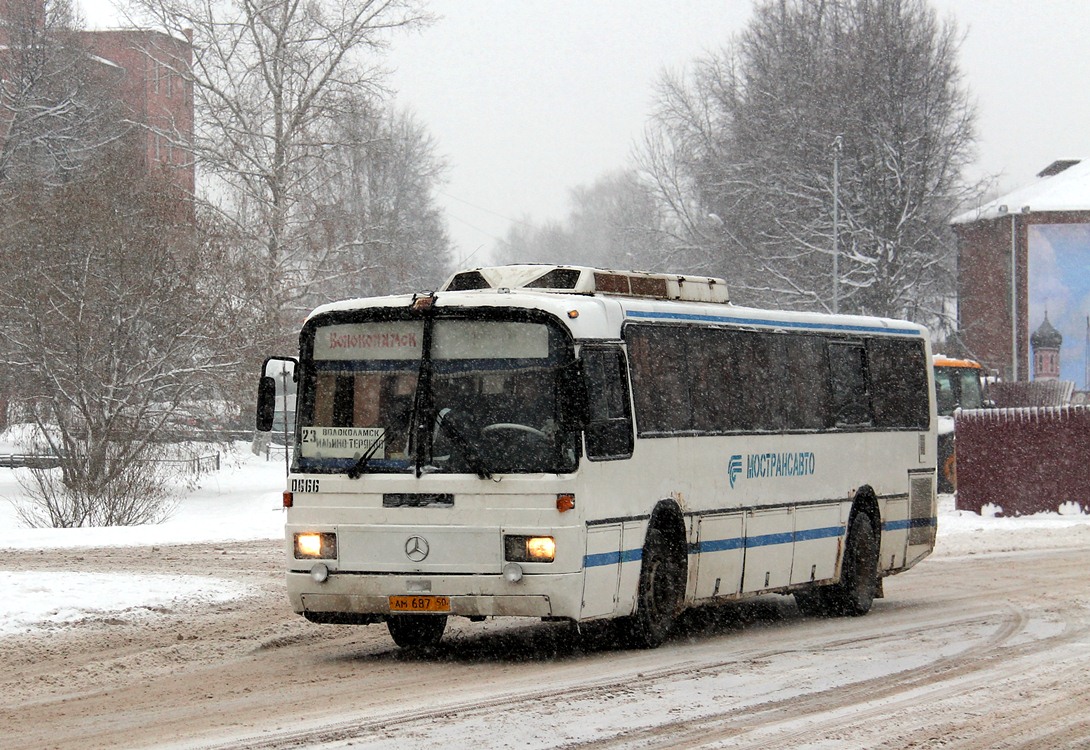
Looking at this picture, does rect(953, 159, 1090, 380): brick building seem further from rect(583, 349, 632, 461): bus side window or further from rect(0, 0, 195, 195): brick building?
rect(583, 349, 632, 461): bus side window

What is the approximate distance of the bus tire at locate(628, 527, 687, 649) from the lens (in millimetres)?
13055

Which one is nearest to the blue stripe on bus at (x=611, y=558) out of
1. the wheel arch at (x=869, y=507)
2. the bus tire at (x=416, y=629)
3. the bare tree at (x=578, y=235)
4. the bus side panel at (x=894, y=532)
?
the bus tire at (x=416, y=629)

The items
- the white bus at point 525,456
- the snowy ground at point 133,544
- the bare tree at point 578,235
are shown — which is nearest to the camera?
the white bus at point 525,456

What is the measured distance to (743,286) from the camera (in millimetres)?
62156

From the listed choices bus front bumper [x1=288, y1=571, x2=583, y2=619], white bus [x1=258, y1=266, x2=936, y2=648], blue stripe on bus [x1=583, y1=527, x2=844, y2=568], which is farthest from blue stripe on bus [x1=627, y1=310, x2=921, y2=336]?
bus front bumper [x1=288, y1=571, x2=583, y2=619]

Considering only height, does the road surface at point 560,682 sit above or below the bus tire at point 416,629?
below

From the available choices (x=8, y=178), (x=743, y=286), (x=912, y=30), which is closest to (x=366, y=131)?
(x=8, y=178)

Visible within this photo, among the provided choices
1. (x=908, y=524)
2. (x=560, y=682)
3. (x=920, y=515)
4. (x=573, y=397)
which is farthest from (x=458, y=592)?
(x=920, y=515)

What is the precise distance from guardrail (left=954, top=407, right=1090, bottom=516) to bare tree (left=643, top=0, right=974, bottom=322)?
25.0 m

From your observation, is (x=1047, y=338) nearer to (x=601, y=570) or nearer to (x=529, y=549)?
(x=601, y=570)

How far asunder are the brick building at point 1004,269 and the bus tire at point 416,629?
6256cm

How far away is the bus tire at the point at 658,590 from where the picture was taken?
13.1 metres

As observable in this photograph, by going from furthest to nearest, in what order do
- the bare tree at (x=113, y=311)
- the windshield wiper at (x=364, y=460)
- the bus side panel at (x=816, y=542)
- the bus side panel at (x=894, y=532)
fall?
the bare tree at (x=113, y=311)
the bus side panel at (x=894, y=532)
the bus side panel at (x=816, y=542)
the windshield wiper at (x=364, y=460)

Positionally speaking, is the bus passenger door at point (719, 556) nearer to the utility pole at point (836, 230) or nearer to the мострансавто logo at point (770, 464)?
the мострансавто logo at point (770, 464)
